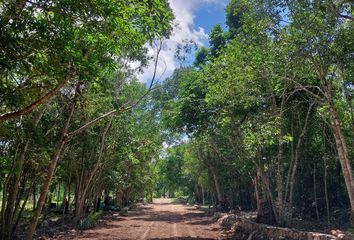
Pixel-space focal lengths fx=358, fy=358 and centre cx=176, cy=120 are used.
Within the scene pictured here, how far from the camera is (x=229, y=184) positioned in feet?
135

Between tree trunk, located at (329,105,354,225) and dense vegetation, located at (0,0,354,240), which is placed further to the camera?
tree trunk, located at (329,105,354,225)

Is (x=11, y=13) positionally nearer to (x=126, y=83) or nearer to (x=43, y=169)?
(x=43, y=169)

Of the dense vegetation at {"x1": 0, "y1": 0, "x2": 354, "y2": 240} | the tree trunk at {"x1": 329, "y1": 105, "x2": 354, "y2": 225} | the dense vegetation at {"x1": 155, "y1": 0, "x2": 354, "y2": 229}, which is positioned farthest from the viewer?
the dense vegetation at {"x1": 155, "y1": 0, "x2": 354, "y2": 229}

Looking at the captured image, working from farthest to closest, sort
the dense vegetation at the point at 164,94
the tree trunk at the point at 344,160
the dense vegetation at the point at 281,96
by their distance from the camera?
the dense vegetation at the point at 281,96, the tree trunk at the point at 344,160, the dense vegetation at the point at 164,94

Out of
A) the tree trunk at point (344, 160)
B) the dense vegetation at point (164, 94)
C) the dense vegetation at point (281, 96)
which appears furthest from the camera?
the dense vegetation at point (281, 96)

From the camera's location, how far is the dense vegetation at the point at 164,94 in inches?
236

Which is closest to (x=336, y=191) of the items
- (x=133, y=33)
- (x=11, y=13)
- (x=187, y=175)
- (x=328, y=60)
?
(x=328, y=60)

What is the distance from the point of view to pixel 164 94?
1233 inches

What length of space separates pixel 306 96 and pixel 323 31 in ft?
18.9

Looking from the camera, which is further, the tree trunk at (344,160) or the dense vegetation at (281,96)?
the dense vegetation at (281,96)

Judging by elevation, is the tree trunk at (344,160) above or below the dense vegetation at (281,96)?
below

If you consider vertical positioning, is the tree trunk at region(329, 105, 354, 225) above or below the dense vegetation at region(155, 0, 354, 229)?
below

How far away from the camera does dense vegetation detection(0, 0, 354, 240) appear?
600 cm

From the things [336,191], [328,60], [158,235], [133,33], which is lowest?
[158,235]
